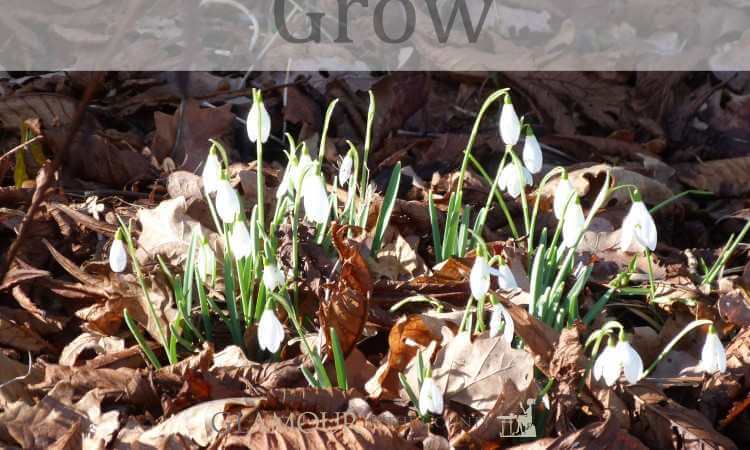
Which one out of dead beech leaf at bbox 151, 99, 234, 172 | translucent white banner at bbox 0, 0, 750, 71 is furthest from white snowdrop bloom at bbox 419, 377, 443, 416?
translucent white banner at bbox 0, 0, 750, 71

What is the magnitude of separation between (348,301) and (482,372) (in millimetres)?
289

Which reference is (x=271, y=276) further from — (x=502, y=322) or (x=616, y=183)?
(x=616, y=183)

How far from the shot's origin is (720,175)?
10.5ft

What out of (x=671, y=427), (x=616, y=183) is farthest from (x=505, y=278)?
(x=616, y=183)

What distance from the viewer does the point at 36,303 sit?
2.21 meters

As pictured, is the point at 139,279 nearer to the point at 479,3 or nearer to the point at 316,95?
the point at 316,95

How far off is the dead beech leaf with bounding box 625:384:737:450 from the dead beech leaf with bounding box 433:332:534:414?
0.25 m

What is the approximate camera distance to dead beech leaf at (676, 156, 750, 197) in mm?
3162

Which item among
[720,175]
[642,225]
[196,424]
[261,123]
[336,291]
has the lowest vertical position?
[720,175]

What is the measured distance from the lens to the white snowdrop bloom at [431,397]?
171 centimetres

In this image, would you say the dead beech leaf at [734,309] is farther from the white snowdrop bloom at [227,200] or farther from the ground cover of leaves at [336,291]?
the white snowdrop bloom at [227,200]

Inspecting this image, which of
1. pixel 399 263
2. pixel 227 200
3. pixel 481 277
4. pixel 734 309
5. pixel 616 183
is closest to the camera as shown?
pixel 481 277

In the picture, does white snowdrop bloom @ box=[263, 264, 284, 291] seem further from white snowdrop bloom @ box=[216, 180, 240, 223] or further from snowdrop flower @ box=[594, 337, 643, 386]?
snowdrop flower @ box=[594, 337, 643, 386]

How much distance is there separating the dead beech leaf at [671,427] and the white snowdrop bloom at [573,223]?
0.30 meters
